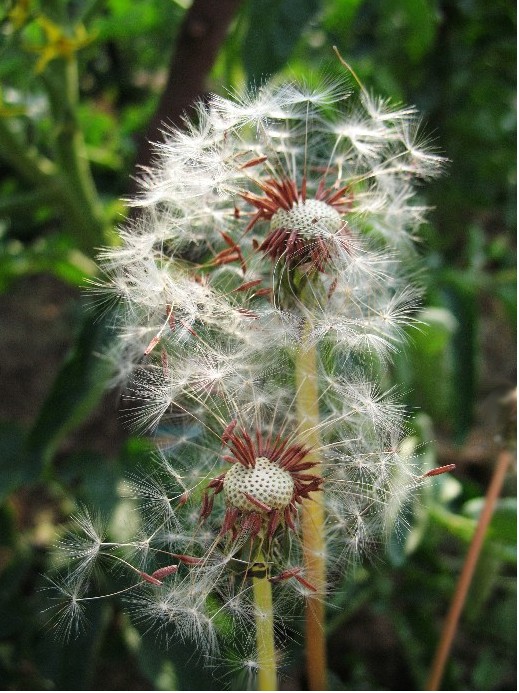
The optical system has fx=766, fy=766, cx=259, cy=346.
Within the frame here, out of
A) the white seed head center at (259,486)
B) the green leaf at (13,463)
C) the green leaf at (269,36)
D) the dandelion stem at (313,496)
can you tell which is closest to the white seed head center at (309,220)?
the dandelion stem at (313,496)

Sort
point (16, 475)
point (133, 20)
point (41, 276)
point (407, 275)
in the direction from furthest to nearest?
point (41, 276) < point (133, 20) < point (16, 475) < point (407, 275)

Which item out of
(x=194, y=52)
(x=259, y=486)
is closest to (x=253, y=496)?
(x=259, y=486)

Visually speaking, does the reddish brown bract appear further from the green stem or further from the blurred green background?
the green stem

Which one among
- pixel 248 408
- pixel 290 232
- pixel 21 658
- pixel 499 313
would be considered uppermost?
pixel 499 313

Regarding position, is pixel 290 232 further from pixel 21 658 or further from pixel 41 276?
pixel 41 276

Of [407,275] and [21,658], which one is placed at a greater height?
[407,275]

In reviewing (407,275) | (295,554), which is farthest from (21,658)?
(407,275)

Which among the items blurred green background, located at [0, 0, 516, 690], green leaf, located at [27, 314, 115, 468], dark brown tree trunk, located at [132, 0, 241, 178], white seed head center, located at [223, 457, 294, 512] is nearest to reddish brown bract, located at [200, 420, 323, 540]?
white seed head center, located at [223, 457, 294, 512]
